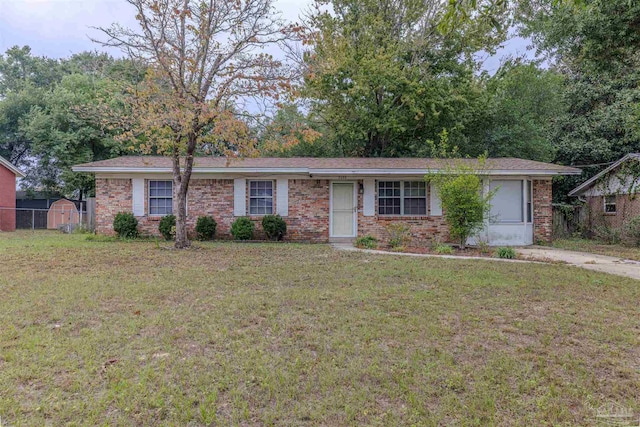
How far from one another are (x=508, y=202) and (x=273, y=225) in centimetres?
795

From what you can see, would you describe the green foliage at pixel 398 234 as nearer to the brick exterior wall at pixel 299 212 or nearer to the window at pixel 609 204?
the brick exterior wall at pixel 299 212

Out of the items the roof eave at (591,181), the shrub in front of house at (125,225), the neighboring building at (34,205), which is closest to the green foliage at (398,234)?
the shrub in front of house at (125,225)

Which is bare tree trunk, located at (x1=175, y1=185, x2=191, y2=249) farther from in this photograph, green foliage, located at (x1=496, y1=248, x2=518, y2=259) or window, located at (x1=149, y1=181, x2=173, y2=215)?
green foliage, located at (x1=496, y1=248, x2=518, y2=259)

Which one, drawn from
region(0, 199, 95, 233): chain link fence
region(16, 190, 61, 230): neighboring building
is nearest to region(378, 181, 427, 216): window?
region(0, 199, 95, 233): chain link fence

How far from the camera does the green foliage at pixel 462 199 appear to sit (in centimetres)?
1052

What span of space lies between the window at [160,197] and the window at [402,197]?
286 inches

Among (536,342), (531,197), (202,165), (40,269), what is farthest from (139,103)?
(531,197)

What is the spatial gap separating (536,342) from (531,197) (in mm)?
10442

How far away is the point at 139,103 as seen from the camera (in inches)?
370

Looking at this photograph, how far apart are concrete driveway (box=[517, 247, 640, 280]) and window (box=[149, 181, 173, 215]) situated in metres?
11.2

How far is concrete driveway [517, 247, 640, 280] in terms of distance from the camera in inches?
307

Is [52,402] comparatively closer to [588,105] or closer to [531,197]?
[531,197]

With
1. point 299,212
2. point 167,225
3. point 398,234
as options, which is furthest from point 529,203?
point 167,225

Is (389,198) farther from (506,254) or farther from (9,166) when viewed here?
(9,166)
